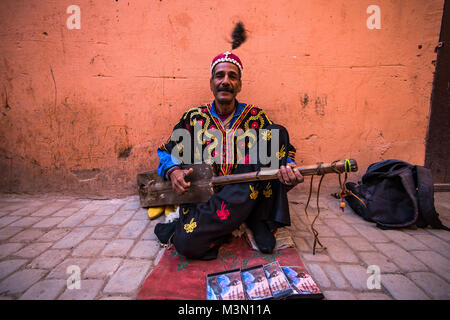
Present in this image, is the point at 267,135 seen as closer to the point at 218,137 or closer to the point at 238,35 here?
the point at 218,137

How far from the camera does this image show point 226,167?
1935mm

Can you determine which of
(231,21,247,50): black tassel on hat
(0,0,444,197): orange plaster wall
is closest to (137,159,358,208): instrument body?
(0,0,444,197): orange plaster wall

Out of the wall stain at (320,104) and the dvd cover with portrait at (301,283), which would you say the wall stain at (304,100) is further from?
the dvd cover with portrait at (301,283)

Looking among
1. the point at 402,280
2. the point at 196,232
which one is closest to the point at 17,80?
the point at 196,232

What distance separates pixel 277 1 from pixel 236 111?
153 centimetres

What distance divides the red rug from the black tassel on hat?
221cm

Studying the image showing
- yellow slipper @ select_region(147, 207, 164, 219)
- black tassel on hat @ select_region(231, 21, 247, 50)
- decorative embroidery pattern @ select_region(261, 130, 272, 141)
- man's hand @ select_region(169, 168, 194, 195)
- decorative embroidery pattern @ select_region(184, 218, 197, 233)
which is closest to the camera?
decorative embroidery pattern @ select_region(184, 218, 197, 233)

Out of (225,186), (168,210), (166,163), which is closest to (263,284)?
(225,186)

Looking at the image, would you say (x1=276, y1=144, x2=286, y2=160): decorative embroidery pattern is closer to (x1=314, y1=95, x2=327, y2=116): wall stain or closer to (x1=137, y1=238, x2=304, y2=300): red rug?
(x1=137, y1=238, x2=304, y2=300): red rug

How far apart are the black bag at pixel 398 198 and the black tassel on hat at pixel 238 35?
2135 millimetres

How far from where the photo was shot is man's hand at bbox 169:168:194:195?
1.74 m

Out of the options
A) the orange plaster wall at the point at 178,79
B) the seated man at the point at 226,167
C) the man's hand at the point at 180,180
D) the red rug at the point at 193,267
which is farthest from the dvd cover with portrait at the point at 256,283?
the orange plaster wall at the point at 178,79

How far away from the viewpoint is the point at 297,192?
9.20ft

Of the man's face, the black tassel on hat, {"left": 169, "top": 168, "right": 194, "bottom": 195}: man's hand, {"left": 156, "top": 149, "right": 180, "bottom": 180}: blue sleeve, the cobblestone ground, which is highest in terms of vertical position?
the black tassel on hat
